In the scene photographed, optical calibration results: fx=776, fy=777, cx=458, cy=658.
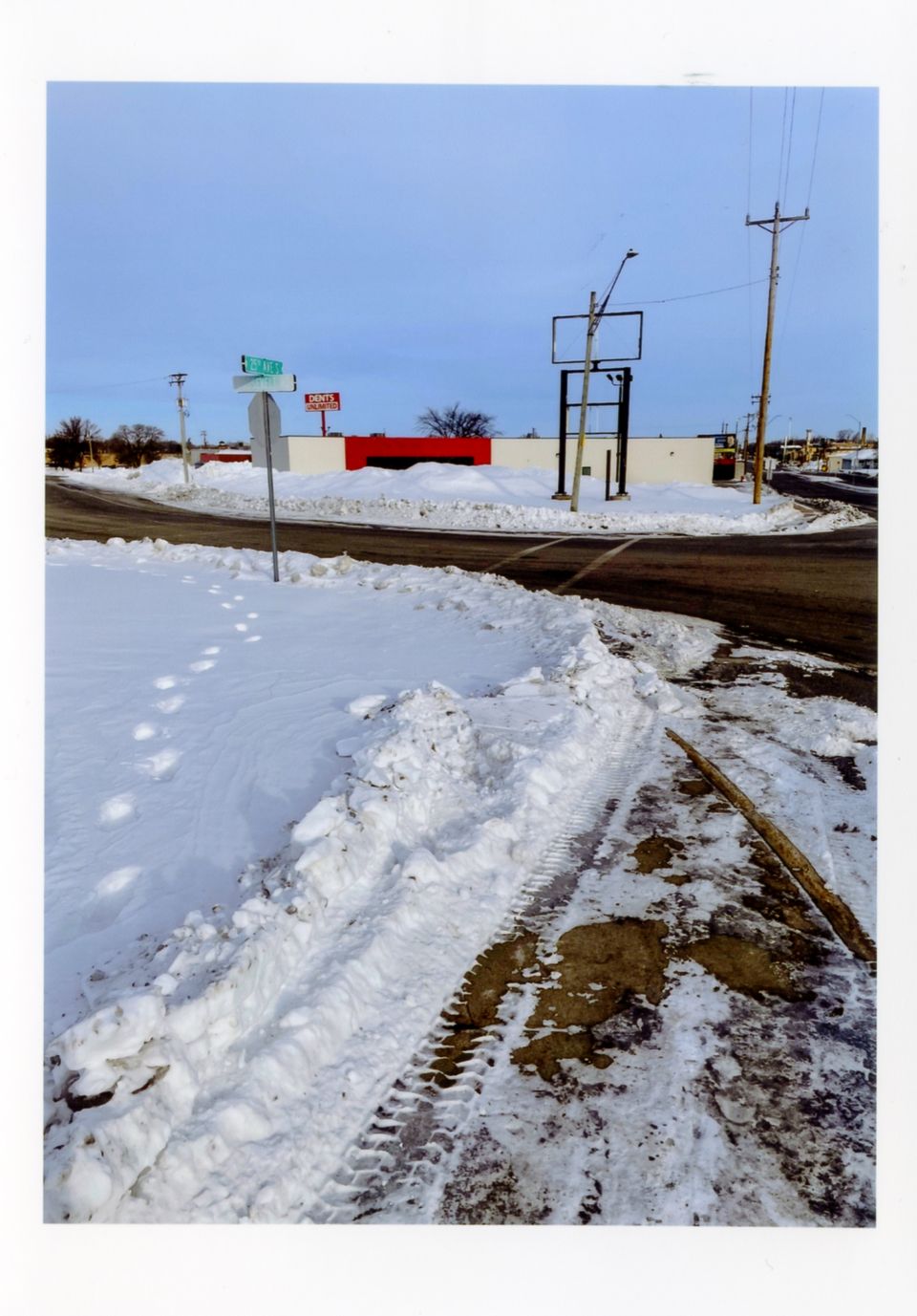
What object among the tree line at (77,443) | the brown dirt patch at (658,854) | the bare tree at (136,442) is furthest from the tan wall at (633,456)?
the brown dirt patch at (658,854)

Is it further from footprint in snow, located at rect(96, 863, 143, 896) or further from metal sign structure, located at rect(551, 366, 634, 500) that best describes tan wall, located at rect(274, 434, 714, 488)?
footprint in snow, located at rect(96, 863, 143, 896)

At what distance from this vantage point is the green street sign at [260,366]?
6.92 metres

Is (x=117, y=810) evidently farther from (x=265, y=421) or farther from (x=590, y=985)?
(x=265, y=421)

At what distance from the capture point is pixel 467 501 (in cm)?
2375

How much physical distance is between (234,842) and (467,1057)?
1.50 meters

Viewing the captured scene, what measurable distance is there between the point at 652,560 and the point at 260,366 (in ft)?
26.9

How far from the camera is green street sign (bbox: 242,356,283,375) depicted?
6922 mm

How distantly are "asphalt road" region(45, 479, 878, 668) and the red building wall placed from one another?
1713cm

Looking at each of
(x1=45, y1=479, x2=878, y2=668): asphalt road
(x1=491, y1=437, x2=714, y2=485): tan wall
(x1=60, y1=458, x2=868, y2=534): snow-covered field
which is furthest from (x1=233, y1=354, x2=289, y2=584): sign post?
(x1=491, y1=437, x2=714, y2=485): tan wall

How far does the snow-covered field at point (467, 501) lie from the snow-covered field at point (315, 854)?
10592 mm

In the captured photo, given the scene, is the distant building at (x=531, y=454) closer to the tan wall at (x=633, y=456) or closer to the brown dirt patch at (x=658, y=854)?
the tan wall at (x=633, y=456)

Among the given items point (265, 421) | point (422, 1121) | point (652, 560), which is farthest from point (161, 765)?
point (652, 560)
